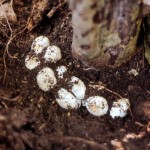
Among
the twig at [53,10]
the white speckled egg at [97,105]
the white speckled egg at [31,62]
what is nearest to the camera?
the white speckled egg at [97,105]

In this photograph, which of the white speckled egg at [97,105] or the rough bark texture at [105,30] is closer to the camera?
the rough bark texture at [105,30]

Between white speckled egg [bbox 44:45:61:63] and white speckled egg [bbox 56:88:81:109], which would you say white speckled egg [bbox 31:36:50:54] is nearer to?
white speckled egg [bbox 44:45:61:63]

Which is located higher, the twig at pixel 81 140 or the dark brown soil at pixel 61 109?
the dark brown soil at pixel 61 109

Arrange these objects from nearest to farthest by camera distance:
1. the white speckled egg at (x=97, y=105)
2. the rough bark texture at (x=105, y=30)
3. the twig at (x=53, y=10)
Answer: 1. the rough bark texture at (x=105, y=30)
2. the white speckled egg at (x=97, y=105)
3. the twig at (x=53, y=10)

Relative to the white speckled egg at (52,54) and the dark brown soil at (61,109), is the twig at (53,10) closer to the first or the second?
the dark brown soil at (61,109)

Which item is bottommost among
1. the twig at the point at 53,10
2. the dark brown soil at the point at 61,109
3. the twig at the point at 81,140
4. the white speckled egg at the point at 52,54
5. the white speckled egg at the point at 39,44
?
the twig at the point at 81,140

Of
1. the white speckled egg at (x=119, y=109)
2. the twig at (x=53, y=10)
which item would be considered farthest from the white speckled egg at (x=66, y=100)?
the twig at (x=53, y=10)

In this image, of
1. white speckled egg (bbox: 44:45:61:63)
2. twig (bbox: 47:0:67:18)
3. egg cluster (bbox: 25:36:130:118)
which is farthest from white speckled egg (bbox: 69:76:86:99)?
twig (bbox: 47:0:67:18)

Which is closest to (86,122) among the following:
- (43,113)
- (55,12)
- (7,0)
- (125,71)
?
(43,113)
